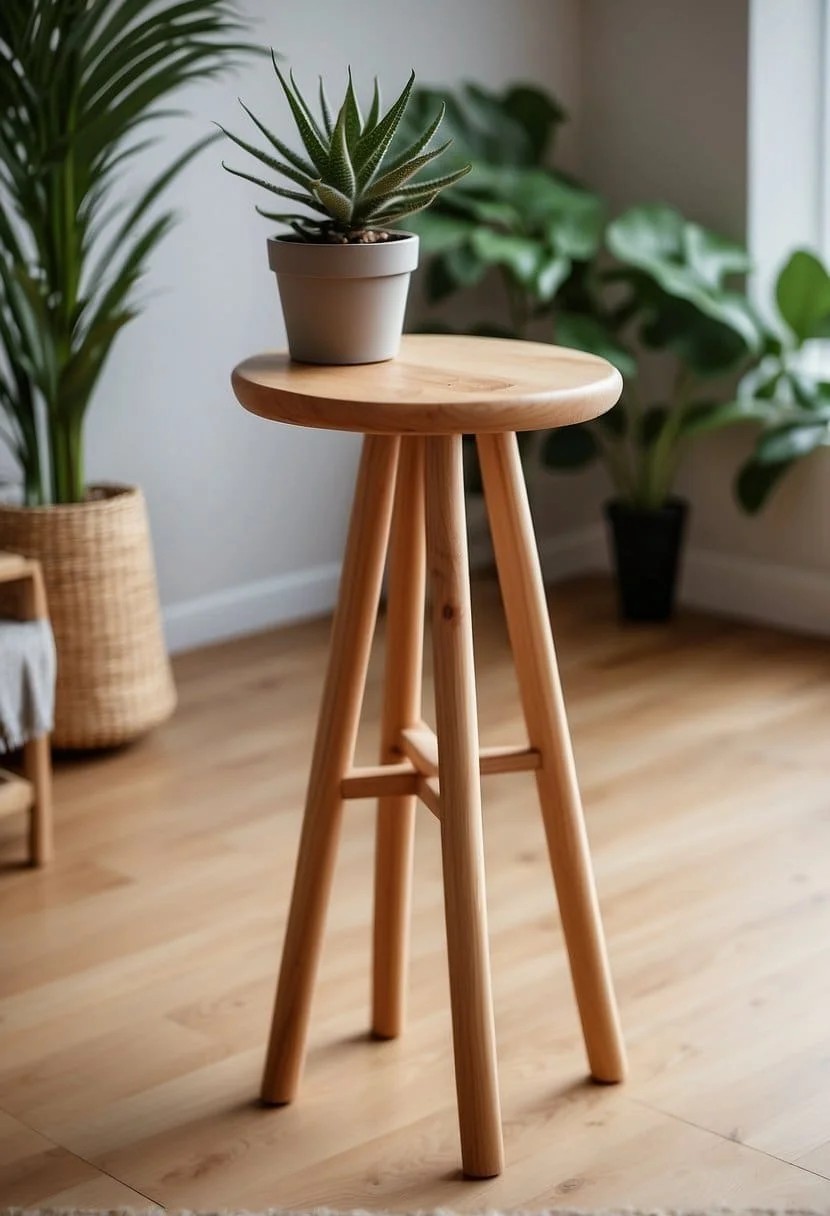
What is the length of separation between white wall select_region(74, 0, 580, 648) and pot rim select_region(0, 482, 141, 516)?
289 millimetres

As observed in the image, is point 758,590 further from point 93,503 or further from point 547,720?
point 547,720

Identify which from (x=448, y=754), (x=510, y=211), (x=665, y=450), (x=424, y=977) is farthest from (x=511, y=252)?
(x=448, y=754)

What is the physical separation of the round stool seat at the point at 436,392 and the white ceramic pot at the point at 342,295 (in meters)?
0.02

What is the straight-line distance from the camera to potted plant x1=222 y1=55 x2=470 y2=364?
1.75 m

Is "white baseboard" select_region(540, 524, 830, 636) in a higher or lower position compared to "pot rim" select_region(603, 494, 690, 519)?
lower

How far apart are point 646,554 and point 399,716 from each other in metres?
1.95

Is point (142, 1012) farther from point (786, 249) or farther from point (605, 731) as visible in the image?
point (786, 249)

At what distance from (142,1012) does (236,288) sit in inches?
75.0

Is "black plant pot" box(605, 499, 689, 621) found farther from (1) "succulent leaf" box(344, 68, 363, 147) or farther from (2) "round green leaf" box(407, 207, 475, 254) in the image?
(1) "succulent leaf" box(344, 68, 363, 147)

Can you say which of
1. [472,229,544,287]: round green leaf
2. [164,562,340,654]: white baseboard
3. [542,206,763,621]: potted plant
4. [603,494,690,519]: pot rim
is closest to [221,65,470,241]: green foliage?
[472,229,544,287]: round green leaf

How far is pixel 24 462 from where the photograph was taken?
306cm

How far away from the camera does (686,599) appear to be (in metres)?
4.12

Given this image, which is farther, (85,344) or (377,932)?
(85,344)

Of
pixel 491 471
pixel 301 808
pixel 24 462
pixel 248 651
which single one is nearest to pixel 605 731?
pixel 301 808
